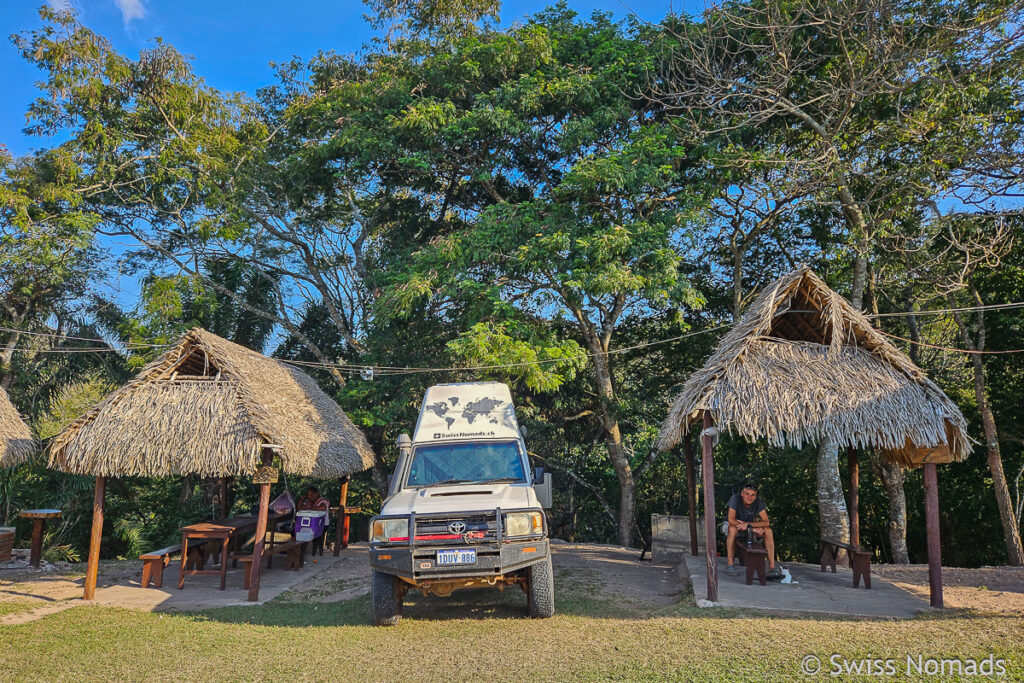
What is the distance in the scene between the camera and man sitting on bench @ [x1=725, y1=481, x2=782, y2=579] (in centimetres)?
966

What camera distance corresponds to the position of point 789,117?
1639 cm

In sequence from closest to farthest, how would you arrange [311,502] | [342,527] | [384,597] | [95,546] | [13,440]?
[384,597] < [95,546] < [13,440] < [311,502] < [342,527]

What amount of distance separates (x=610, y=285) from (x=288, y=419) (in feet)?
21.7

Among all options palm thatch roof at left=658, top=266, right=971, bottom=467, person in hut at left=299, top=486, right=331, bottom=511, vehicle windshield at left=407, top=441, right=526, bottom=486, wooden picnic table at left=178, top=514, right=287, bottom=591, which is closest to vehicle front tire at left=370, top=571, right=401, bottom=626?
vehicle windshield at left=407, top=441, right=526, bottom=486

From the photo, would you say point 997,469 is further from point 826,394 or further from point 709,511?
point 709,511

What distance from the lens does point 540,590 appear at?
24.8 ft

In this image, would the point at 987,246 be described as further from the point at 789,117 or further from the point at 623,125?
the point at 623,125

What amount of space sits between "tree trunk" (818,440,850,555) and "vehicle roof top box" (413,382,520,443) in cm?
721

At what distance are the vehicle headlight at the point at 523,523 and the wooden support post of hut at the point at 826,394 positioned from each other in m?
2.53

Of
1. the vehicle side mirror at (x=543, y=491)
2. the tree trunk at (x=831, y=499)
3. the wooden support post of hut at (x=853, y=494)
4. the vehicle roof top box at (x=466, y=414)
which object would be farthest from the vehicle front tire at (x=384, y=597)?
the tree trunk at (x=831, y=499)

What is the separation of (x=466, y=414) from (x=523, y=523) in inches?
104

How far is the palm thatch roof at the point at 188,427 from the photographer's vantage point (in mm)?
9609

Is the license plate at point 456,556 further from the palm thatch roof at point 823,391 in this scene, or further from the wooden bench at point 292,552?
the wooden bench at point 292,552

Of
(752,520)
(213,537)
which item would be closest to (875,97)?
(752,520)
